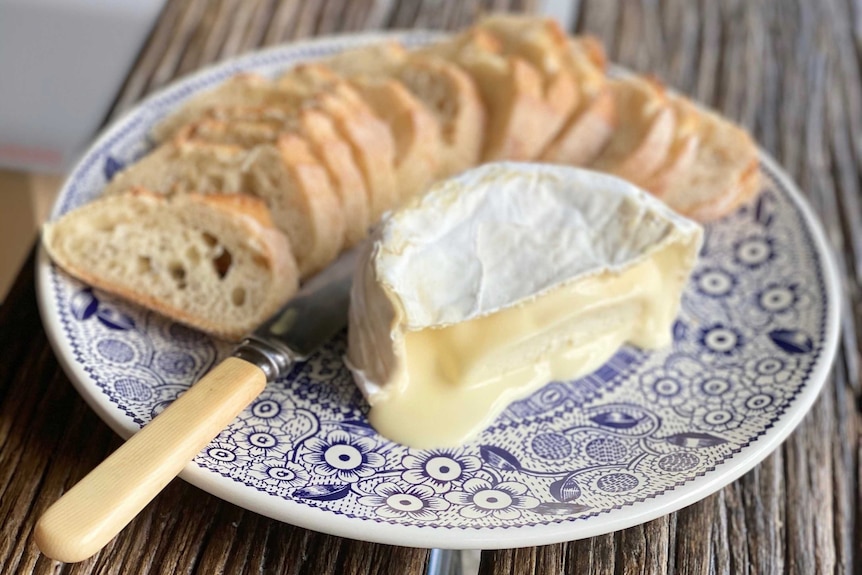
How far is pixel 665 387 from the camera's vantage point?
240 cm

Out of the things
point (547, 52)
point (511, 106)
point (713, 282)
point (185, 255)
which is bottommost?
point (185, 255)

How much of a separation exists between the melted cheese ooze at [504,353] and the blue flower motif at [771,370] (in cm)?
33

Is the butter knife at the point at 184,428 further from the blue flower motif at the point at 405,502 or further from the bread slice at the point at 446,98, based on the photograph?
the bread slice at the point at 446,98

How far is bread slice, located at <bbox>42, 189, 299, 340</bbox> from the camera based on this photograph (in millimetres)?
2404

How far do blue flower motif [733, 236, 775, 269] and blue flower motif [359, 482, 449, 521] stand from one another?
152cm

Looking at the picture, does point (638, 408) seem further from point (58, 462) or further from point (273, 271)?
point (58, 462)

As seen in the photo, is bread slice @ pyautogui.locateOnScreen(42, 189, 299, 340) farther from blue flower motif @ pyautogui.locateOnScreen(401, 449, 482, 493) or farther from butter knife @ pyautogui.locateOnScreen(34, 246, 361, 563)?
blue flower motif @ pyautogui.locateOnScreen(401, 449, 482, 493)

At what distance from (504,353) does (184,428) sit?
2.79ft

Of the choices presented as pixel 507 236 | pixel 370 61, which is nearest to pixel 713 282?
pixel 507 236

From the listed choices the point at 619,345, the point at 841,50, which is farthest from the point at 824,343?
the point at 841,50

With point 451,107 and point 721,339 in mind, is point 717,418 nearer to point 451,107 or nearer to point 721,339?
point 721,339

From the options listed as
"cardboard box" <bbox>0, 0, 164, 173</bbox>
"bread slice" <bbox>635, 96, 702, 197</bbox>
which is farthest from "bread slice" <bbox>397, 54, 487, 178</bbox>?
"cardboard box" <bbox>0, 0, 164, 173</bbox>

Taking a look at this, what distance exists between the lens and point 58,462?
2098 mm

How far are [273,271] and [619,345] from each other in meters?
1.04
